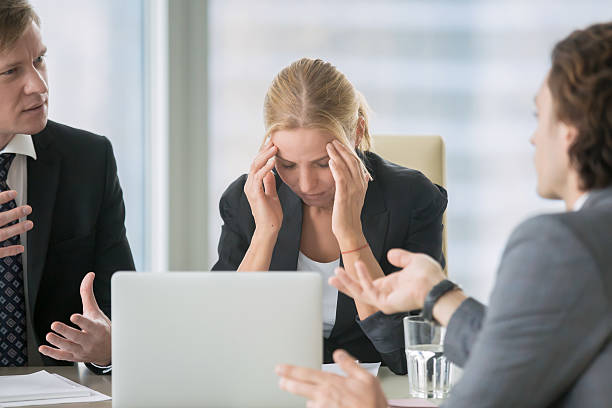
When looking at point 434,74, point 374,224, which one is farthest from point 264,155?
point 434,74

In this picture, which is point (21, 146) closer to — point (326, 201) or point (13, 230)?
point (13, 230)

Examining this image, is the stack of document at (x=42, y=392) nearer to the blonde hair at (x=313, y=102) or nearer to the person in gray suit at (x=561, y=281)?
the person in gray suit at (x=561, y=281)

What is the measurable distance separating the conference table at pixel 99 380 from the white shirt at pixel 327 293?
1.28ft

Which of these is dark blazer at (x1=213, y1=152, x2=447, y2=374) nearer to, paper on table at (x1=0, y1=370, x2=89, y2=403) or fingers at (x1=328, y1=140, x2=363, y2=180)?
fingers at (x1=328, y1=140, x2=363, y2=180)

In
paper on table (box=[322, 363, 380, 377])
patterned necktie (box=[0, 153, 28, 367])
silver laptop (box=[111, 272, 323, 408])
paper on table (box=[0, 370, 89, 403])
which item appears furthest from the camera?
patterned necktie (box=[0, 153, 28, 367])

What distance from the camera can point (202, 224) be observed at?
3.68 meters

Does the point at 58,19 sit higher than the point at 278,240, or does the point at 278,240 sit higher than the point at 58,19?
the point at 58,19

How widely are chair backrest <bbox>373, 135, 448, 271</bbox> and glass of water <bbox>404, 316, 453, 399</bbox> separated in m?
1.07

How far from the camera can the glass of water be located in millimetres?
1227

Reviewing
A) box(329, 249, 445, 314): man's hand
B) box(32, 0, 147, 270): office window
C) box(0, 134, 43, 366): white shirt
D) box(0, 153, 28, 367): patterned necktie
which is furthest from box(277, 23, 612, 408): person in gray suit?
box(32, 0, 147, 270): office window

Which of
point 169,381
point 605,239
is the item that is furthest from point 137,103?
point 605,239

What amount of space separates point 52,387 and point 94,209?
0.75 metres

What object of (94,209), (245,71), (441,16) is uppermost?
(441,16)

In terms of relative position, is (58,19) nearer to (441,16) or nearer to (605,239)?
(441,16)
